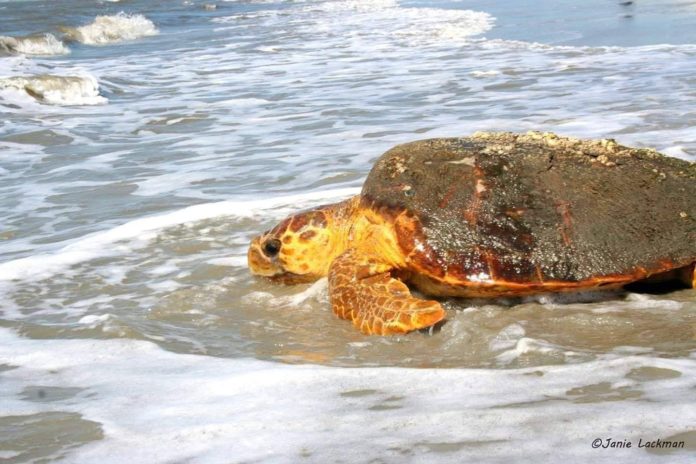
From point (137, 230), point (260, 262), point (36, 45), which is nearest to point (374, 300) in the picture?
point (260, 262)

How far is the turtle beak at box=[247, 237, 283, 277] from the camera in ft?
12.7

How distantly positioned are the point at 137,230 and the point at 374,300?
212 cm

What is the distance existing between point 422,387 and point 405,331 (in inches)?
18.3

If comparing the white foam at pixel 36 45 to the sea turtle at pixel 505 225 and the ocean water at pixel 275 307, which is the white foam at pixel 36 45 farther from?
the sea turtle at pixel 505 225

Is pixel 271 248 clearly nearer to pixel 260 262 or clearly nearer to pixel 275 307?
pixel 260 262

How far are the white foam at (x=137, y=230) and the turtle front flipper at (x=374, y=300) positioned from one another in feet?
4.97

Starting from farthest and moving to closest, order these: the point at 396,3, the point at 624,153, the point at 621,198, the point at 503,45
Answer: the point at 396,3
the point at 503,45
the point at 624,153
the point at 621,198

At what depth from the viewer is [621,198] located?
338cm

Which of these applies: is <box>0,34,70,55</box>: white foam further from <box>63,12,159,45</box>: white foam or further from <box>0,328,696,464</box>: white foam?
<box>0,328,696,464</box>: white foam

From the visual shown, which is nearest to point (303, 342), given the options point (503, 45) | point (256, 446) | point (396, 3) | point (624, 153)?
point (256, 446)

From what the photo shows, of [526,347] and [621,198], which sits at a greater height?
[621,198]

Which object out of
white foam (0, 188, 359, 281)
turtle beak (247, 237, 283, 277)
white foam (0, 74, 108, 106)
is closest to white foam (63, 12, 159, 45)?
white foam (0, 74, 108, 106)

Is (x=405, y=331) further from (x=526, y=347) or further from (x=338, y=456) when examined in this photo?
(x=338, y=456)

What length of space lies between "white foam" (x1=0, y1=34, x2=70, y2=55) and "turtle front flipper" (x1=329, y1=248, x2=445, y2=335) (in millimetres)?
16029
